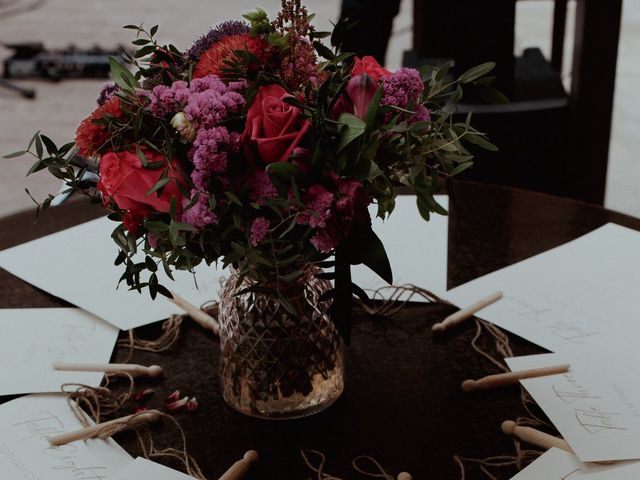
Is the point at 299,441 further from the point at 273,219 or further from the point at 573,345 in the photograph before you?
the point at 573,345

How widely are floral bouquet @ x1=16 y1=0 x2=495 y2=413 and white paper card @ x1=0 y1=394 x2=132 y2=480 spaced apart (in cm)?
15

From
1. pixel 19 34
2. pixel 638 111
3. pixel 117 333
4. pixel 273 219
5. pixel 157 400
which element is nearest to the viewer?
pixel 273 219

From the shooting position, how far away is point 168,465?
71cm

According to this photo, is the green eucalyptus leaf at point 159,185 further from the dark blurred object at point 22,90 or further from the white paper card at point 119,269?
the dark blurred object at point 22,90

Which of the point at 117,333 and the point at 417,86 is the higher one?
the point at 417,86

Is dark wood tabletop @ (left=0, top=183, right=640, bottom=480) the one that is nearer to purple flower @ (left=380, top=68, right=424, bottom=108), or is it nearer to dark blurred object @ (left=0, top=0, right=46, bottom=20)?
purple flower @ (left=380, top=68, right=424, bottom=108)

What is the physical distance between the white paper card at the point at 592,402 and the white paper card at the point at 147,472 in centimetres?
33

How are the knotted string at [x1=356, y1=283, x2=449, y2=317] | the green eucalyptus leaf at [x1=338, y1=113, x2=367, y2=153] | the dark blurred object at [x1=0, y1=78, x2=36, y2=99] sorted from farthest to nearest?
→ 1. the dark blurred object at [x1=0, y1=78, x2=36, y2=99]
2. the knotted string at [x1=356, y1=283, x2=449, y2=317]
3. the green eucalyptus leaf at [x1=338, y1=113, x2=367, y2=153]

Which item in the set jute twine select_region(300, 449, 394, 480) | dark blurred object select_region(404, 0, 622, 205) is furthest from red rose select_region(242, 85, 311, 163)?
dark blurred object select_region(404, 0, 622, 205)

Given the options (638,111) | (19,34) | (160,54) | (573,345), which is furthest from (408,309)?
(19,34)

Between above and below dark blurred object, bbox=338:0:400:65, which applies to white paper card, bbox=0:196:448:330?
below

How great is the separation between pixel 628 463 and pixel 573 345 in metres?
0.19

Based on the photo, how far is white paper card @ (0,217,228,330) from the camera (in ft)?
3.12

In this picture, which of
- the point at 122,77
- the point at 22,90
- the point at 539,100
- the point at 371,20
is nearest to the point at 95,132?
the point at 122,77
